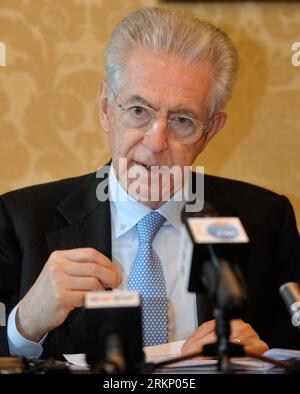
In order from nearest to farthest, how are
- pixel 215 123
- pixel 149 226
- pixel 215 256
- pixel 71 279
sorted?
pixel 215 256
pixel 71 279
pixel 149 226
pixel 215 123

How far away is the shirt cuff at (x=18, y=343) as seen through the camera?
161cm

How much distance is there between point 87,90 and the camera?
2447 mm

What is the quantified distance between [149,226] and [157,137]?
0.26 m

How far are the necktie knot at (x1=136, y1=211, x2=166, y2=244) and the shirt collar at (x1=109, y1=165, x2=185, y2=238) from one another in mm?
12

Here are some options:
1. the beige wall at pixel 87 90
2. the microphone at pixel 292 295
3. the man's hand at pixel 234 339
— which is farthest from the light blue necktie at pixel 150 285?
the beige wall at pixel 87 90

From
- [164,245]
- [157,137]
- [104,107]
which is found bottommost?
[164,245]

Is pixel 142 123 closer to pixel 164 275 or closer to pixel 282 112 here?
pixel 164 275

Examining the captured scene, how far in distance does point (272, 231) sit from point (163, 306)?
50 cm

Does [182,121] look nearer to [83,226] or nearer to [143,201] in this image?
[143,201]

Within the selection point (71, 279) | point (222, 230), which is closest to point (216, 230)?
point (222, 230)

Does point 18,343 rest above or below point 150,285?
below

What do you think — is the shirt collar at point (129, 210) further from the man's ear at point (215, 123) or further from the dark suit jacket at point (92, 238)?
the man's ear at point (215, 123)

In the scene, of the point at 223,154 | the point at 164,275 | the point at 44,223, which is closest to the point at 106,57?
the point at 44,223

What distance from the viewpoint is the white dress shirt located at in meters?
1.82
